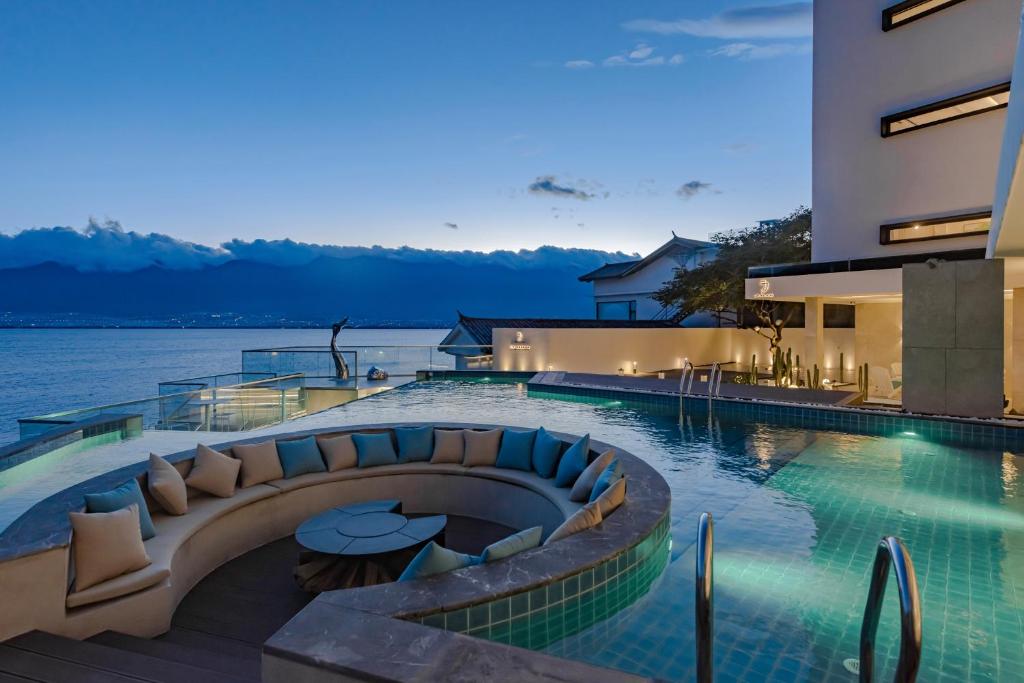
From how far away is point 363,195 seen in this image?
32688mm

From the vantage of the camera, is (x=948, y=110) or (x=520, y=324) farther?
(x=520, y=324)

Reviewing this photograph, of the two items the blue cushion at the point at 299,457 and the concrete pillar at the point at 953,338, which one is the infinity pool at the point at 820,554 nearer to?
the concrete pillar at the point at 953,338

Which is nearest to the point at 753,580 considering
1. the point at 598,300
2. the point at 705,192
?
the point at 598,300

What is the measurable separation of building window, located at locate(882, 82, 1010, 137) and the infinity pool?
26.0 ft

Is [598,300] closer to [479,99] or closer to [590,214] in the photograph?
[590,214]

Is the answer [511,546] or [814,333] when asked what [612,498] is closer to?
[511,546]

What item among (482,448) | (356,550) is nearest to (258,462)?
(356,550)

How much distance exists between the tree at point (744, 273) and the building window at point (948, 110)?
294 inches

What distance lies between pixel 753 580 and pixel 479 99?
1851 centimetres

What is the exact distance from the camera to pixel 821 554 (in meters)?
4.14

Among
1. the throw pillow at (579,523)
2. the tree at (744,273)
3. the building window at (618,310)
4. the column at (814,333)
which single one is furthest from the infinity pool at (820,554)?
the building window at (618,310)

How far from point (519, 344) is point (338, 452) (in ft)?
43.0

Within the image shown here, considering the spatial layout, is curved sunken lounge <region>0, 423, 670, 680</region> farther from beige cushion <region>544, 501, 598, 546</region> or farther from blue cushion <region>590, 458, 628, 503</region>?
blue cushion <region>590, 458, 628, 503</region>

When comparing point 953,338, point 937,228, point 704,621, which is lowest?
point 704,621
